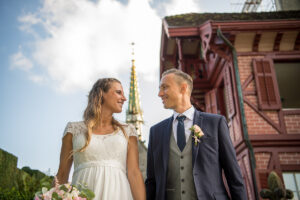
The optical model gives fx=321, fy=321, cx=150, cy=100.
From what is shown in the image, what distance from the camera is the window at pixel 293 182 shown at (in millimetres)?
8688

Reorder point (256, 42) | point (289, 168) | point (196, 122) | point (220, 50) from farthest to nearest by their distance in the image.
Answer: point (220, 50)
point (256, 42)
point (289, 168)
point (196, 122)

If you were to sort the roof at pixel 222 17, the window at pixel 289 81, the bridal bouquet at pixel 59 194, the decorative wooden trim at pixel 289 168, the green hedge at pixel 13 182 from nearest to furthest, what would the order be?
the bridal bouquet at pixel 59 194 < the decorative wooden trim at pixel 289 168 < the green hedge at pixel 13 182 < the roof at pixel 222 17 < the window at pixel 289 81

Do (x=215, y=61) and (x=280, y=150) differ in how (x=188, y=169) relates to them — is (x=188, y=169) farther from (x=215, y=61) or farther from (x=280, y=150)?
(x=215, y=61)

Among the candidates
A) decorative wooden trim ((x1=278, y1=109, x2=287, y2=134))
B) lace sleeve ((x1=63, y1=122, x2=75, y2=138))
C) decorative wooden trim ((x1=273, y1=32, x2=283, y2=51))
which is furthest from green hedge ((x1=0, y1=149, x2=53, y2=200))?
decorative wooden trim ((x1=273, y1=32, x2=283, y2=51))

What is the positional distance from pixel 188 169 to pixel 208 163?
0.21 m

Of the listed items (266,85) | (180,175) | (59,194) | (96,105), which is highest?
(266,85)

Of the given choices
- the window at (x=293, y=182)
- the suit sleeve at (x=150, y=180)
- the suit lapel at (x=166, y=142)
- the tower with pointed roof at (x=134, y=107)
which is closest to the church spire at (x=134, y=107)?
the tower with pointed roof at (x=134, y=107)

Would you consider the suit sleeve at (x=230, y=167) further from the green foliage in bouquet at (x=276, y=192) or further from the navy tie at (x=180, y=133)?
the green foliage in bouquet at (x=276, y=192)

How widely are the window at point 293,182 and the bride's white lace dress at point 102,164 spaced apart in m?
6.74

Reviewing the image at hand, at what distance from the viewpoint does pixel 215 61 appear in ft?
38.2

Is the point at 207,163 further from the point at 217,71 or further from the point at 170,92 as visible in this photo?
the point at 217,71

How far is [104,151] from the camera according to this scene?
3408 millimetres

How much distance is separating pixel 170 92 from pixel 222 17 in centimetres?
861

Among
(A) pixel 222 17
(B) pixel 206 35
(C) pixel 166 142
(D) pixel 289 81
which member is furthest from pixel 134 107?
(C) pixel 166 142
